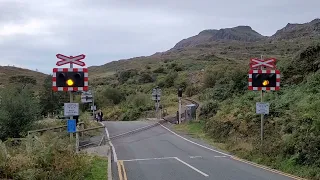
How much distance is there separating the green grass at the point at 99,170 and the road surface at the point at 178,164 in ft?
1.36

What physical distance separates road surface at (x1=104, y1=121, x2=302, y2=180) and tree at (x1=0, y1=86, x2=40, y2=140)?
676 centimetres

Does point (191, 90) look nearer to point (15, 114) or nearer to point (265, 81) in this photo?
point (15, 114)

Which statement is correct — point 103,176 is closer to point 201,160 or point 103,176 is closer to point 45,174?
point 45,174

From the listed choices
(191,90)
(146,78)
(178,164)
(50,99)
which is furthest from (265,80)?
(146,78)

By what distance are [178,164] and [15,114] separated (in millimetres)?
16120

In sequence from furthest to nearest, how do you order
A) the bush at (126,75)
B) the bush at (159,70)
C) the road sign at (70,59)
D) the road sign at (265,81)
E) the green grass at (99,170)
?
the bush at (159,70)
the bush at (126,75)
the road sign at (265,81)
the road sign at (70,59)
the green grass at (99,170)

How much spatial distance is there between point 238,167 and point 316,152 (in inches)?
125

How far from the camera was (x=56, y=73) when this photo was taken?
16.0 meters

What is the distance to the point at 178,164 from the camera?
59.3 ft

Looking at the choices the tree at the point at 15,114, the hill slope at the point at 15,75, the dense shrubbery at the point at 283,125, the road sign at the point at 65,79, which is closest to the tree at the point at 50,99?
the tree at the point at 15,114

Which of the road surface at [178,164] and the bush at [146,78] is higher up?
the bush at [146,78]

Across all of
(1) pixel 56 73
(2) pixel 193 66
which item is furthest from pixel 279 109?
(2) pixel 193 66

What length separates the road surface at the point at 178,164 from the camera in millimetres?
14938

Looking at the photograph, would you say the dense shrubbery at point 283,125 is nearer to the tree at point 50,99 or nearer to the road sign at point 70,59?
the road sign at point 70,59
